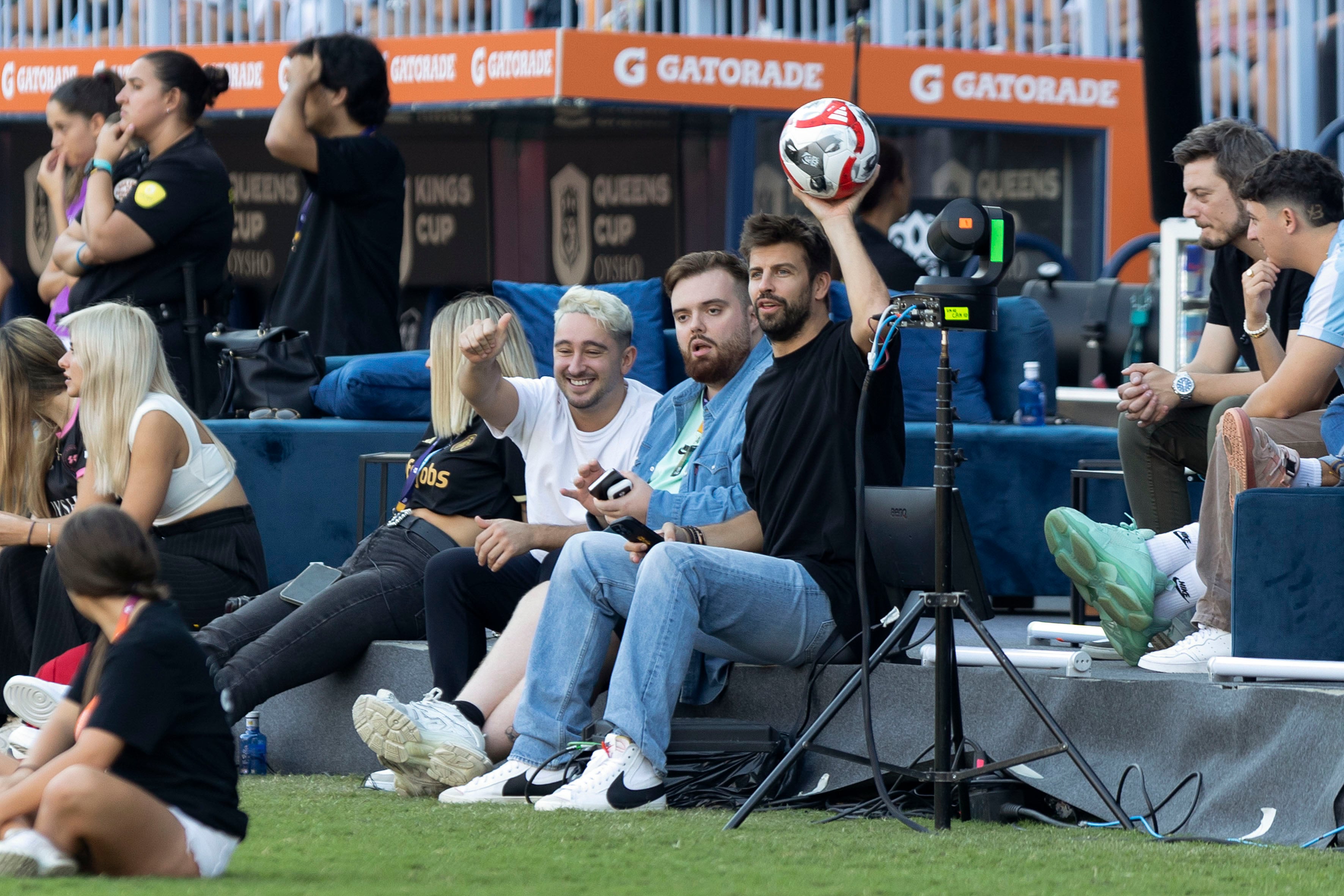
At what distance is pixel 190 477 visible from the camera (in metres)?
5.18

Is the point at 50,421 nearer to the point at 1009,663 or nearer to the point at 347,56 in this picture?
the point at 347,56

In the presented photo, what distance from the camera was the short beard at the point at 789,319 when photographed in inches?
170

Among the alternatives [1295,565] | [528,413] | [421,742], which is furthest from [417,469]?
[1295,565]

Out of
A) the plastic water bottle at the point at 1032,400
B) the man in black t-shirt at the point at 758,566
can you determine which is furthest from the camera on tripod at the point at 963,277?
the plastic water bottle at the point at 1032,400

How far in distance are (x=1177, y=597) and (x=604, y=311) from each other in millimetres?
1623

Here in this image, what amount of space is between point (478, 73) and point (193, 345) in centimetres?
354

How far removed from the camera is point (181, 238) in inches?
255

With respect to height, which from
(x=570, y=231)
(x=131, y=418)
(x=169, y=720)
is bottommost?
(x=169, y=720)

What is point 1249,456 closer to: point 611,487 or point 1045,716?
point 1045,716

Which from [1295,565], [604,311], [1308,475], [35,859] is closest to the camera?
[35,859]

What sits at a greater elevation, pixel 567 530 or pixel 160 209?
pixel 160 209

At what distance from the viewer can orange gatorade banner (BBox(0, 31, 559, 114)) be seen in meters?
9.44

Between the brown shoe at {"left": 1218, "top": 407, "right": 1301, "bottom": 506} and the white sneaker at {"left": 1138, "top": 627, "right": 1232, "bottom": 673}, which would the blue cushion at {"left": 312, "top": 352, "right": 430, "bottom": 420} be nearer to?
the white sneaker at {"left": 1138, "top": 627, "right": 1232, "bottom": 673}

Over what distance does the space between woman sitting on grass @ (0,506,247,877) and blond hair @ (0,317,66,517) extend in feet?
8.00
